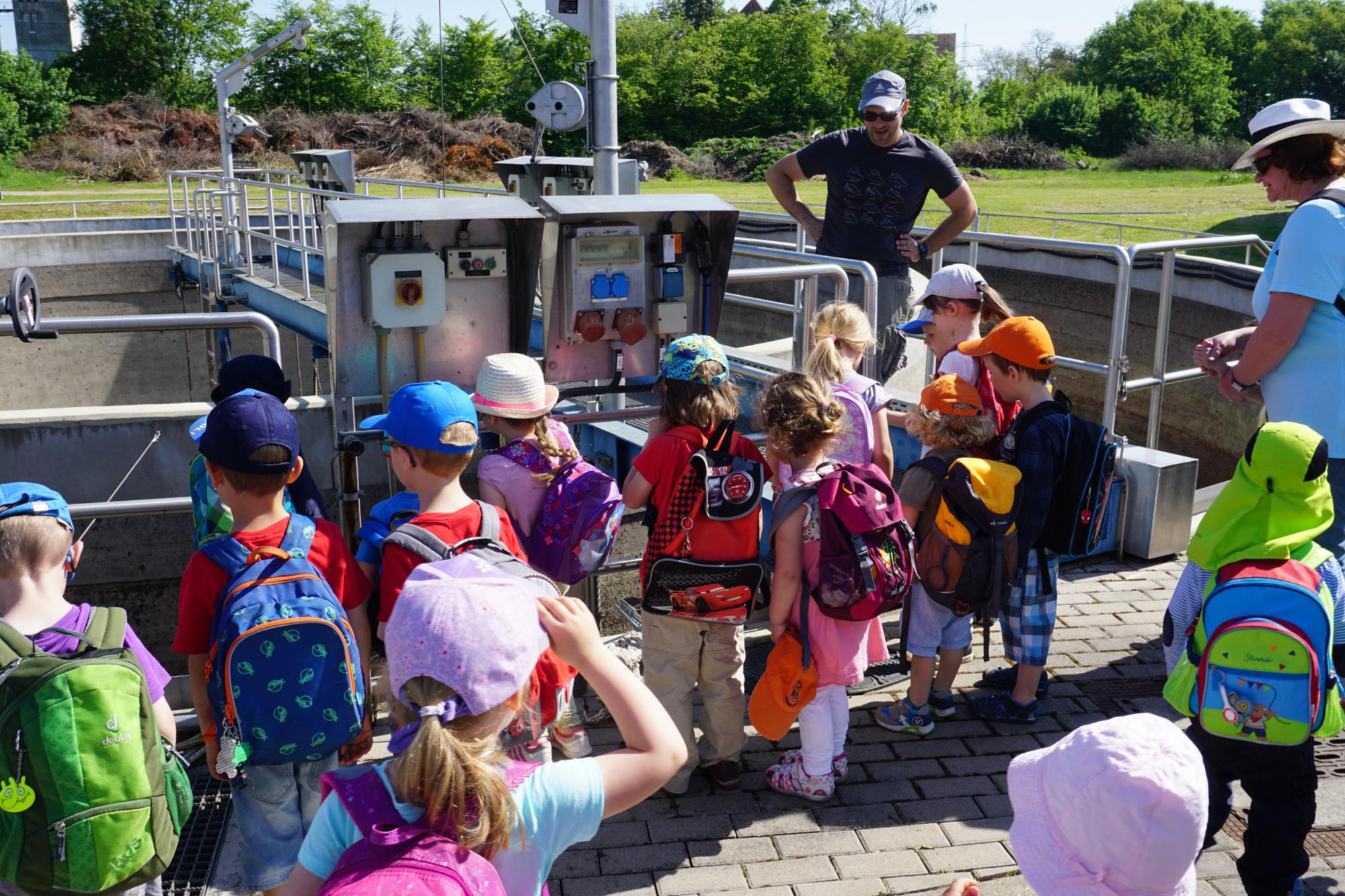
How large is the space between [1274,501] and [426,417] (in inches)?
92.3

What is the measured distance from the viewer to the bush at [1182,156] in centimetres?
4053

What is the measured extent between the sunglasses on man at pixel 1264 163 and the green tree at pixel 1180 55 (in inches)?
2292

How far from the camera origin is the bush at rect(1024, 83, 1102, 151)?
165ft

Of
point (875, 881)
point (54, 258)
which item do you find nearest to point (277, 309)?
point (54, 258)

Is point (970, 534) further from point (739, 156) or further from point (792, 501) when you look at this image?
point (739, 156)

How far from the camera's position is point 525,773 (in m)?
1.96

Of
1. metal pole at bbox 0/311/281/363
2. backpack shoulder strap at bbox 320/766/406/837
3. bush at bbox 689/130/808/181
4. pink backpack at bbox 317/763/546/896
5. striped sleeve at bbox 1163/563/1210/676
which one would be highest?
bush at bbox 689/130/808/181

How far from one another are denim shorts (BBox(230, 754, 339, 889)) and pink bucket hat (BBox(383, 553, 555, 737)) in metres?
1.21

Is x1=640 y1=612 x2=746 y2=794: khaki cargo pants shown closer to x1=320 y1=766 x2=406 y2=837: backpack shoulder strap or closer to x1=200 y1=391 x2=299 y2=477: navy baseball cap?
x1=200 y1=391 x2=299 y2=477: navy baseball cap

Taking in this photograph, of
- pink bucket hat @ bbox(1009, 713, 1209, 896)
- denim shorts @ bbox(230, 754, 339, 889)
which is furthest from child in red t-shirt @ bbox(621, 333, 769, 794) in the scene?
pink bucket hat @ bbox(1009, 713, 1209, 896)

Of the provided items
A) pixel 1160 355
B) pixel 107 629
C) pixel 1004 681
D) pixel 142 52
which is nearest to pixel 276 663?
pixel 107 629

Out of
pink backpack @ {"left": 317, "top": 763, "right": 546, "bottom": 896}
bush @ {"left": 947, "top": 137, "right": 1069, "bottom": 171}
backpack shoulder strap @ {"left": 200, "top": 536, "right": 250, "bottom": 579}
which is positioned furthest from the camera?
bush @ {"left": 947, "top": 137, "right": 1069, "bottom": 171}

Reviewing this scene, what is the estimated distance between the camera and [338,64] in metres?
53.7

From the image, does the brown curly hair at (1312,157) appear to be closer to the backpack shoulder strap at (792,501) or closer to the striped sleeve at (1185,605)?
the striped sleeve at (1185,605)
